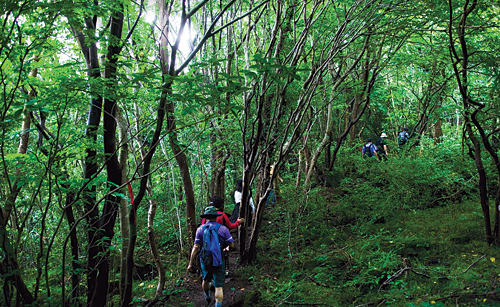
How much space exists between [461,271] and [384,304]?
1.15 metres

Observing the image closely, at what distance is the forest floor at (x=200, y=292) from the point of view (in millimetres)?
4507

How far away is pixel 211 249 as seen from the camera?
13.8 feet

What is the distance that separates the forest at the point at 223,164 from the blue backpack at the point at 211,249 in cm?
77

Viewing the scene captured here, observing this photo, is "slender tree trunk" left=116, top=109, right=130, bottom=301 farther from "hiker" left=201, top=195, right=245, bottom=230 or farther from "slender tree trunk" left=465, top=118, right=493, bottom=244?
"slender tree trunk" left=465, top=118, right=493, bottom=244

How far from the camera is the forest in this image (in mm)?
2725

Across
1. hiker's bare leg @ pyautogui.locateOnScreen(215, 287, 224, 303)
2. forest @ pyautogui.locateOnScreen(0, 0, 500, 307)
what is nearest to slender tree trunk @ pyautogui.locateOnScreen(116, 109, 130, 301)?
forest @ pyautogui.locateOnScreen(0, 0, 500, 307)

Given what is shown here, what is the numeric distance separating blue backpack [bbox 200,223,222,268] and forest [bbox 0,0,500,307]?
2.51 ft

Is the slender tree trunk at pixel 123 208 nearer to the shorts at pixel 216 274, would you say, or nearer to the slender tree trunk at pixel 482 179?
the shorts at pixel 216 274

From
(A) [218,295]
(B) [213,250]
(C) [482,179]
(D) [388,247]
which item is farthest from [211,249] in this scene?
(C) [482,179]

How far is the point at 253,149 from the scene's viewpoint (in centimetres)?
495

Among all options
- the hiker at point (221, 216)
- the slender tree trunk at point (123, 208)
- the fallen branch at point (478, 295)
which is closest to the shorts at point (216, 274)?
the hiker at point (221, 216)

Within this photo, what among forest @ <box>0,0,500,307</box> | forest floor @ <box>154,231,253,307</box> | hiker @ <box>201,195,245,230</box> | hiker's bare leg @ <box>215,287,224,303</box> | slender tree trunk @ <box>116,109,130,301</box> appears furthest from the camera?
hiker @ <box>201,195,245,230</box>

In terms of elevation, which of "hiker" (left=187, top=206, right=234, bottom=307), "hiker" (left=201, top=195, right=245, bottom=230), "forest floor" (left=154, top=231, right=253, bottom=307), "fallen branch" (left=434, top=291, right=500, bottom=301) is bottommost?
"forest floor" (left=154, top=231, right=253, bottom=307)

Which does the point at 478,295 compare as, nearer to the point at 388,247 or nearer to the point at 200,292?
the point at 388,247
